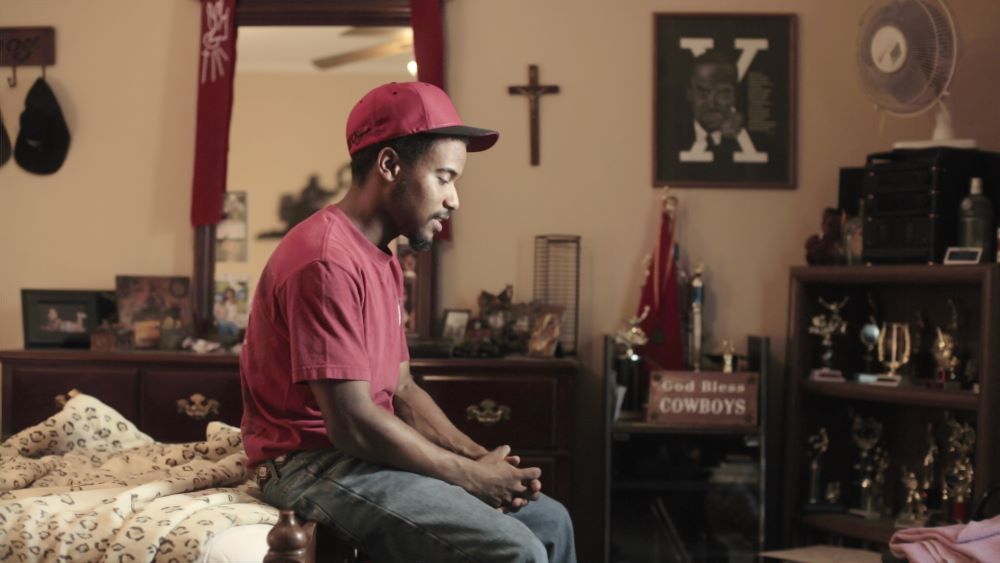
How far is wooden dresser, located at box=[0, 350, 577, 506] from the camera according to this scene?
4012 millimetres

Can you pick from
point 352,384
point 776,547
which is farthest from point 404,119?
point 776,547

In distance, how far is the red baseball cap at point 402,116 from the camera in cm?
253

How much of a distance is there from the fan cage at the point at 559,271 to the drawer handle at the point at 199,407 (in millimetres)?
1262

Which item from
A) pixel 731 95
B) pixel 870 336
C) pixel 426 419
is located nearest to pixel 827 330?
pixel 870 336

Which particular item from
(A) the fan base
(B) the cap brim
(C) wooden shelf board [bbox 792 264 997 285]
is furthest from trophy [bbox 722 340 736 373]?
(B) the cap brim

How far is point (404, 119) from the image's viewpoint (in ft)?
8.29

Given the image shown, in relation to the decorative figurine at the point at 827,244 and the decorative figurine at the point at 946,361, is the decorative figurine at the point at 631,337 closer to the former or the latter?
the decorative figurine at the point at 827,244

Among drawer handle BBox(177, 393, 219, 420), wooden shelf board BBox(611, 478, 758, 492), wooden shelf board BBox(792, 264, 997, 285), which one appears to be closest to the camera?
wooden shelf board BBox(792, 264, 997, 285)

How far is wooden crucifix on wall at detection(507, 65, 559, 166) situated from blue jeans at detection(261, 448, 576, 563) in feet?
7.66

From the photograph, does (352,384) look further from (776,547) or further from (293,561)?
(776,547)

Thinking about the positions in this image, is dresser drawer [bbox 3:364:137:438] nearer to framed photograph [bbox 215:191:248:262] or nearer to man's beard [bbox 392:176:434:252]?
framed photograph [bbox 215:191:248:262]

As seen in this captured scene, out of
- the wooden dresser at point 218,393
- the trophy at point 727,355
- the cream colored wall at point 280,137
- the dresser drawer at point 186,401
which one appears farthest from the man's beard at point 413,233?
the cream colored wall at point 280,137

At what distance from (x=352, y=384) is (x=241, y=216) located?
2378 millimetres

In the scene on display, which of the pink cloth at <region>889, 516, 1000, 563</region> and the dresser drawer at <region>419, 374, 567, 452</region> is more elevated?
the dresser drawer at <region>419, 374, 567, 452</region>
